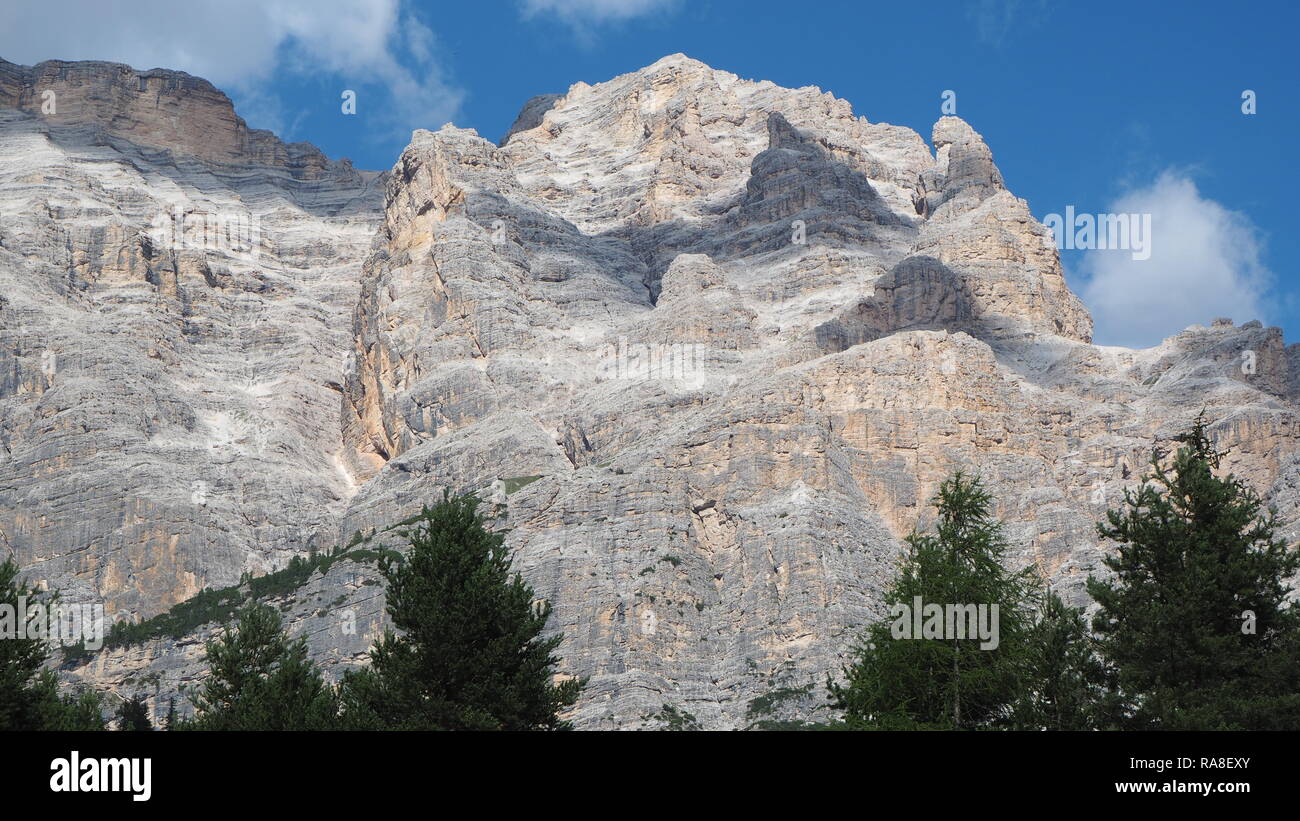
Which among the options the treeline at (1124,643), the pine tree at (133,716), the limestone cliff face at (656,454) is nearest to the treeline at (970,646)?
the treeline at (1124,643)

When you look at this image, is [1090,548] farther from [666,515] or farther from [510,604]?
[510,604]

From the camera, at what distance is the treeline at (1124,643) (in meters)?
54.2

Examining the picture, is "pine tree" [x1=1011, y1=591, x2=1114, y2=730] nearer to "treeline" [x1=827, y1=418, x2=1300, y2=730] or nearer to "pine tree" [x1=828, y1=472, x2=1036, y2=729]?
"treeline" [x1=827, y1=418, x2=1300, y2=730]

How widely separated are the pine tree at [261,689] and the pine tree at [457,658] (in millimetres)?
2211

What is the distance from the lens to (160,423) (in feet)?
609

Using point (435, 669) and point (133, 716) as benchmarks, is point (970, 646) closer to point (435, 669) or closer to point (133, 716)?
point (435, 669)

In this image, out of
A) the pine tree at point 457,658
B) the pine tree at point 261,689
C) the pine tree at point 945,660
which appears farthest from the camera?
the pine tree at point 261,689

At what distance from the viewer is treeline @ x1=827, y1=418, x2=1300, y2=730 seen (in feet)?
178

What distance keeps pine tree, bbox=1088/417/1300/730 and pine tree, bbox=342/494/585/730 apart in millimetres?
19282

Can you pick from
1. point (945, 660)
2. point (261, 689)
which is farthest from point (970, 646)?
point (261, 689)

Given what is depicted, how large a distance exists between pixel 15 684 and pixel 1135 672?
36.0 metres

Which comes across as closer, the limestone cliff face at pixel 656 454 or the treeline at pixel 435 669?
the treeline at pixel 435 669

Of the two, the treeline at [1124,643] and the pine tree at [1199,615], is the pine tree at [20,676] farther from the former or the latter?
the pine tree at [1199,615]
